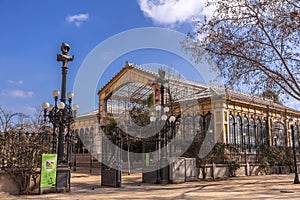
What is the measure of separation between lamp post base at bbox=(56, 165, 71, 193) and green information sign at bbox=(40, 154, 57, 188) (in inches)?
9.1

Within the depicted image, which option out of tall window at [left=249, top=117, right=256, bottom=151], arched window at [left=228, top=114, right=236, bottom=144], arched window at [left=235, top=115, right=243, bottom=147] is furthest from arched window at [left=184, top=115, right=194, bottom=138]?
tall window at [left=249, top=117, right=256, bottom=151]

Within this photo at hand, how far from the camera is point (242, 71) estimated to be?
14898 millimetres

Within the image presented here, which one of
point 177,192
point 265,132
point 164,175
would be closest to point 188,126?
point 265,132

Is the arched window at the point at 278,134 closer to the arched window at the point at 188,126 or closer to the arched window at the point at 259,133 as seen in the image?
the arched window at the point at 259,133

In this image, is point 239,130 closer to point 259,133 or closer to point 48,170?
point 259,133

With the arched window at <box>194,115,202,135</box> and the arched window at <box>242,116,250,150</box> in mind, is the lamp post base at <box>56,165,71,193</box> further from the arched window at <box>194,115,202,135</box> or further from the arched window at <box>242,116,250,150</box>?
the arched window at <box>242,116,250,150</box>

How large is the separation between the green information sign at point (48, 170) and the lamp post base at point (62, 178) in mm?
230

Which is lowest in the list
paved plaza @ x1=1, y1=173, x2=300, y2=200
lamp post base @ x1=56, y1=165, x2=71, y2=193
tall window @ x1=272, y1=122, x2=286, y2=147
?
paved plaza @ x1=1, y1=173, x2=300, y2=200

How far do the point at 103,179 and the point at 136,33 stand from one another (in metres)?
7.72

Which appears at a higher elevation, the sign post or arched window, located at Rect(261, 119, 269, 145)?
arched window, located at Rect(261, 119, 269, 145)

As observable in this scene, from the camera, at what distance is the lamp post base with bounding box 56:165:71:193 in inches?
434

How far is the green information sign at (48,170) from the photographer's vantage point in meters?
10.5

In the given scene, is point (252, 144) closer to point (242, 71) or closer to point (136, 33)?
point (242, 71)

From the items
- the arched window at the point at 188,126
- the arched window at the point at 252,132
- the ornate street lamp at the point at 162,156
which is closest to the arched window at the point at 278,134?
the arched window at the point at 252,132
